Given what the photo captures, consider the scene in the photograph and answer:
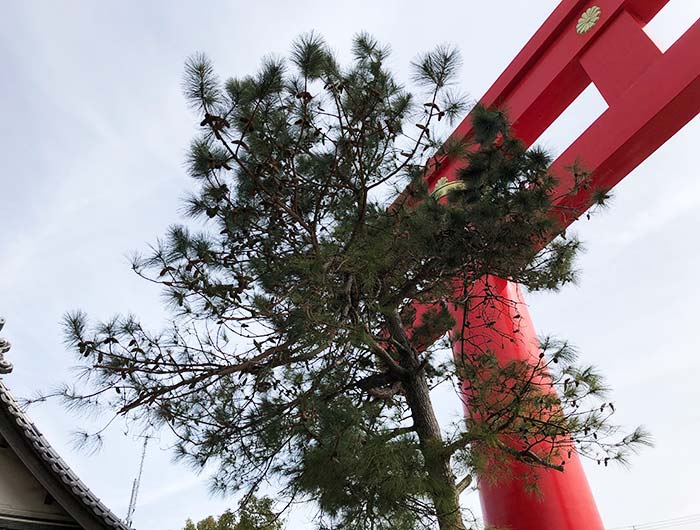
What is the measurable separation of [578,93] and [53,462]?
486 cm

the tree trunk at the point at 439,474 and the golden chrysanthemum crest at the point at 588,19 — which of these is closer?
the tree trunk at the point at 439,474

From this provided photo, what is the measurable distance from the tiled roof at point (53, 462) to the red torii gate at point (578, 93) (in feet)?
7.82

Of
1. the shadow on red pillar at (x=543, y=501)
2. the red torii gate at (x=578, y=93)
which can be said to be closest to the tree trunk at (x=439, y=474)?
the red torii gate at (x=578, y=93)

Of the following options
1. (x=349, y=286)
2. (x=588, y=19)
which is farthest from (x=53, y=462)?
(x=588, y=19)

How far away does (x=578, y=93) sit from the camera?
15.2ft

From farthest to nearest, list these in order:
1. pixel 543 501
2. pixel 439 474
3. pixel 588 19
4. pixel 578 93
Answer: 1. pixel 578 93
2. pixel 588 19
3. pixel 543 501
4. pixel 439 474

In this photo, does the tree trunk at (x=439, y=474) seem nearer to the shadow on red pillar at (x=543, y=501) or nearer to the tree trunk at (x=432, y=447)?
the tree trunk at (x=432, y=447)

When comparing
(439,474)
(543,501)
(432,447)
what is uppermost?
(543,501)

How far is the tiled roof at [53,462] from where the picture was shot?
292 centimetres

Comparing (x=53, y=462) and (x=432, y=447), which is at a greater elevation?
(x=53, y=462)

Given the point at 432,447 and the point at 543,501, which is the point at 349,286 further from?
the point at 543,501

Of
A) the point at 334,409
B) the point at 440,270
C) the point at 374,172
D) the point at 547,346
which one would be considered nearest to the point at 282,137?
the point at 374,172

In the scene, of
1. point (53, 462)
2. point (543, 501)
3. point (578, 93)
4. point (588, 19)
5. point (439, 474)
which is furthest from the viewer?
point (578, 93)

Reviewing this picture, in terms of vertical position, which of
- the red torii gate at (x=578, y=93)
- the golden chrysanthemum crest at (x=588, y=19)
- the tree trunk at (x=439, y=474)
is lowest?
the tree trunk at (x=439, y=474)
